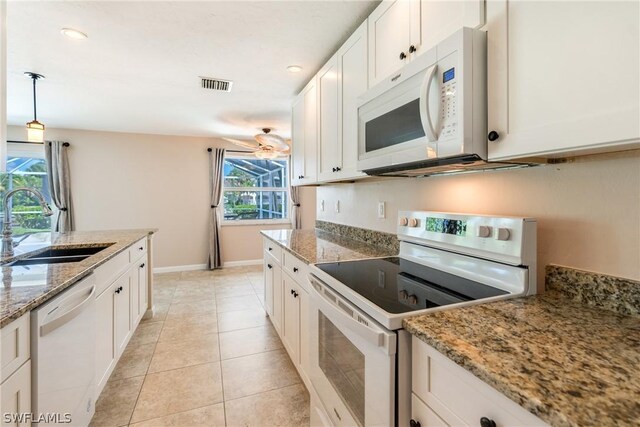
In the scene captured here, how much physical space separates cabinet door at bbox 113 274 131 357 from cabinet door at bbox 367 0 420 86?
7.09ft

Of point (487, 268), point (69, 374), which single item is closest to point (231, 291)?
point (69, 374)

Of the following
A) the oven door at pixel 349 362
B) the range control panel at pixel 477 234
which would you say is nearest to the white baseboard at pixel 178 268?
the oven door at pixel 349 362

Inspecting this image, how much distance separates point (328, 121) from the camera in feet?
7.38

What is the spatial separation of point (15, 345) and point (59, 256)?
4.74 feet

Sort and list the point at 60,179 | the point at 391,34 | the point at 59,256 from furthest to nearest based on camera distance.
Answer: the point at 60,179
the point at 59,256
the point at 391,34

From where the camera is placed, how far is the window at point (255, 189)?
5.50 meters

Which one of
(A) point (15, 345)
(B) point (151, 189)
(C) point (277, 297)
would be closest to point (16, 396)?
(A) point (15, 345)

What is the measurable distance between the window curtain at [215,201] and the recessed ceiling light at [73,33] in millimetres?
3120

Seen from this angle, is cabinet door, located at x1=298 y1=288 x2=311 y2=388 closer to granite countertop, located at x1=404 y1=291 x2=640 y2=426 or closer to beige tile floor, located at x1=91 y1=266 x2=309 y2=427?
beige tile floor, located at x1=91 y1=266 x2=309 y2=427

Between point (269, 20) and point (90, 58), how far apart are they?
154 centimetres

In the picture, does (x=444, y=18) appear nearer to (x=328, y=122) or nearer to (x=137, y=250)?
(x=328, y=122)

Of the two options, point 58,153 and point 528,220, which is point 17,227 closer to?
point 58,153

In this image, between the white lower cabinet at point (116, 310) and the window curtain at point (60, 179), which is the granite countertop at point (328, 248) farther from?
the window curtain at point (60, 179)

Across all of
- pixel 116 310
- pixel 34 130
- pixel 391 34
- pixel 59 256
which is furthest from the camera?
pixel 34 130
